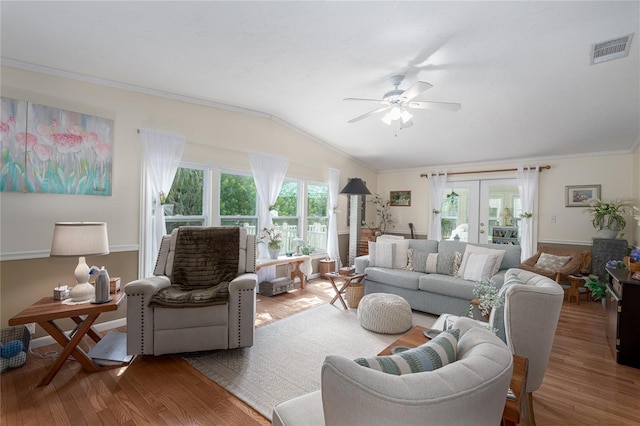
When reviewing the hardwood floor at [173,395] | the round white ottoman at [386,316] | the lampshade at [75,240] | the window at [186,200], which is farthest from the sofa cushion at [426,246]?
the lampshade at [75,240]

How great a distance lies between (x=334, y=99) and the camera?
3.81 metres

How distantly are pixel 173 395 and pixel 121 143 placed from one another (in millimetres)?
2673

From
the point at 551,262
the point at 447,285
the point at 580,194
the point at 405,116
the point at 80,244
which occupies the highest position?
the point at 405,116

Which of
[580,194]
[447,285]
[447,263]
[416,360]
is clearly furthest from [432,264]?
[416,360]

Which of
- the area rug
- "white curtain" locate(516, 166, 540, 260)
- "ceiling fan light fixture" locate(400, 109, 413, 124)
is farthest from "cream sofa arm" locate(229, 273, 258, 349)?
"white curtain" locate(516, 166, 540, 260)

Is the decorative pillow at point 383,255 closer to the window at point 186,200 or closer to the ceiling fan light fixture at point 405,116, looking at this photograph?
the ceiling fan light fixture at point 405,116

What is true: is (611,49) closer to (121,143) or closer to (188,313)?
(188,313)

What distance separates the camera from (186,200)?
3.93 meters

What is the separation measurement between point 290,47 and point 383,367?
268 centimetres

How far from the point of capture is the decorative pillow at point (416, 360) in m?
0.89

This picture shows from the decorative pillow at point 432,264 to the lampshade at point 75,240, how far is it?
3752 mm

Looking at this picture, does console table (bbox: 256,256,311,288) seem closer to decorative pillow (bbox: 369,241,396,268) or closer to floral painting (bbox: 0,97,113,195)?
decorative pillow (bbox: 369,241,396,268)

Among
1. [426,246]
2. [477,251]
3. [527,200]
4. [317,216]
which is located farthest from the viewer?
[317,216]

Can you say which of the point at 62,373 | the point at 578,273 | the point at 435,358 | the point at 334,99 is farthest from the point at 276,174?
the point at 578,273
